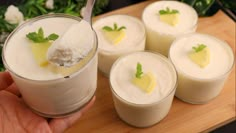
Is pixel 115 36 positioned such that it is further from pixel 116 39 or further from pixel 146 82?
pixel 146 82

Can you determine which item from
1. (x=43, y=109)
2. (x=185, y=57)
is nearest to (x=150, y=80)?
(x=185, y=57)

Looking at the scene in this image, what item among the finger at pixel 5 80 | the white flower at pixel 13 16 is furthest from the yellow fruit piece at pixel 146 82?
the white flower at pixel 13 16

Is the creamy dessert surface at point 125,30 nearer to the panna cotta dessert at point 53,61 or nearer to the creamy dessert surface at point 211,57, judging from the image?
the creamy dessert surface at point 211,57

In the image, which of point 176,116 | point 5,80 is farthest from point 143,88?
point 5,80

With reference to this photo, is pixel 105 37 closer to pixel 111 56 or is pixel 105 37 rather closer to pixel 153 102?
pixel 111 56

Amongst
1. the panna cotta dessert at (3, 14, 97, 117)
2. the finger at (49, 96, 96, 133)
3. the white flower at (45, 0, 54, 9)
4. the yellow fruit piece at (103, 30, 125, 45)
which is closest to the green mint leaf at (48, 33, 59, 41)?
the panna cotta dessert at (3, 14, 97, 117)
